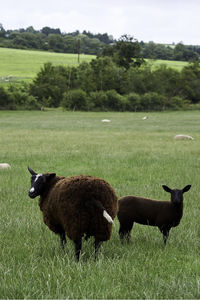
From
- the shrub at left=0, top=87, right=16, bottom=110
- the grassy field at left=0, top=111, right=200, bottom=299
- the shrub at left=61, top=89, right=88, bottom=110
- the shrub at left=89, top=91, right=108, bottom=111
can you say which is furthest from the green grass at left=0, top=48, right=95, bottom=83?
the grassy field at left=0, top=111, right=200, bottom=299

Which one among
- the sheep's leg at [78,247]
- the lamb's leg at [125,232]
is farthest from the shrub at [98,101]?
the sheep's leg at [78,247]

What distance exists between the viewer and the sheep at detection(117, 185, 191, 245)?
5062 mm

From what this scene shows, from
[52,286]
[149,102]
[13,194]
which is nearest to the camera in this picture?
[52,286]

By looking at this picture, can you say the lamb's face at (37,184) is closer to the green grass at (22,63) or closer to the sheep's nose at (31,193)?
the sheep's nose at (31,193)

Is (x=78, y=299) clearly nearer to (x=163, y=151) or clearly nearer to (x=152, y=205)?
(x=152, y=205)

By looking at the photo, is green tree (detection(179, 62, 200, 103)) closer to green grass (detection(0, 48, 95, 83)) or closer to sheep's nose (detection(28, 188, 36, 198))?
green grass (detection(0, 48, 95, 83))

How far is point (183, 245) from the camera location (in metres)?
5.30

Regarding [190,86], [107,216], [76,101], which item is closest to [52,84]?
[76,101]

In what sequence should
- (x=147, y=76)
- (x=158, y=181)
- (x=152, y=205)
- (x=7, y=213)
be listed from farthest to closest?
1. (x=147, y=76)
2. (x=158, y=181)
3. (x=7, y=213)
4. (x=152, y=205)

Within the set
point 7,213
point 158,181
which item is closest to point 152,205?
point 7,213

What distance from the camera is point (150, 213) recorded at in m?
5.17

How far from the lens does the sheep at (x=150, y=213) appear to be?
5.06m

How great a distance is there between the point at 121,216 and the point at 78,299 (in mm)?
1834

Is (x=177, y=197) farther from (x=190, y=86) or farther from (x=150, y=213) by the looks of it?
(x=190, y=86)
